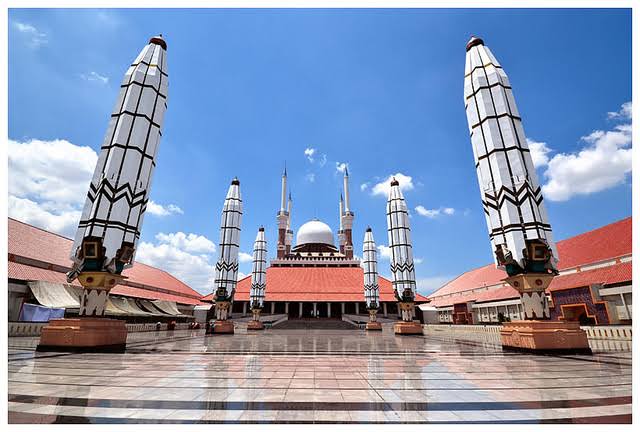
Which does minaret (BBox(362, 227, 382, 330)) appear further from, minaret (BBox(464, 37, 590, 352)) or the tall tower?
the tall tower

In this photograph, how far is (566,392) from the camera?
15.0 feet

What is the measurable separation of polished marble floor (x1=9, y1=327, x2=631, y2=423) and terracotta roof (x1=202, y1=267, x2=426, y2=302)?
30.4 metres

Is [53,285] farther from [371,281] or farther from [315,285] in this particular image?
[315,285]

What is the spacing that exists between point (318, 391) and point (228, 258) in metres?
17.9

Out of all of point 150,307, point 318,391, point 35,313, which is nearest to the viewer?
point 318,391

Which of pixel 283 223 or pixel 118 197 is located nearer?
pixel 118 197

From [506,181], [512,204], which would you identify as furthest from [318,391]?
[506,181]

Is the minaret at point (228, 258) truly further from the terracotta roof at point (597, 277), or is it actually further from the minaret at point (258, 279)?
the terracotta roof at point (597, 277)

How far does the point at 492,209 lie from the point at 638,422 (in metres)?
8.74

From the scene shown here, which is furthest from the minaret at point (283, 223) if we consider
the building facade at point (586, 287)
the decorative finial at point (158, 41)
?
the decorative finial at point (158, 41)

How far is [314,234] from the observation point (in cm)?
5753
